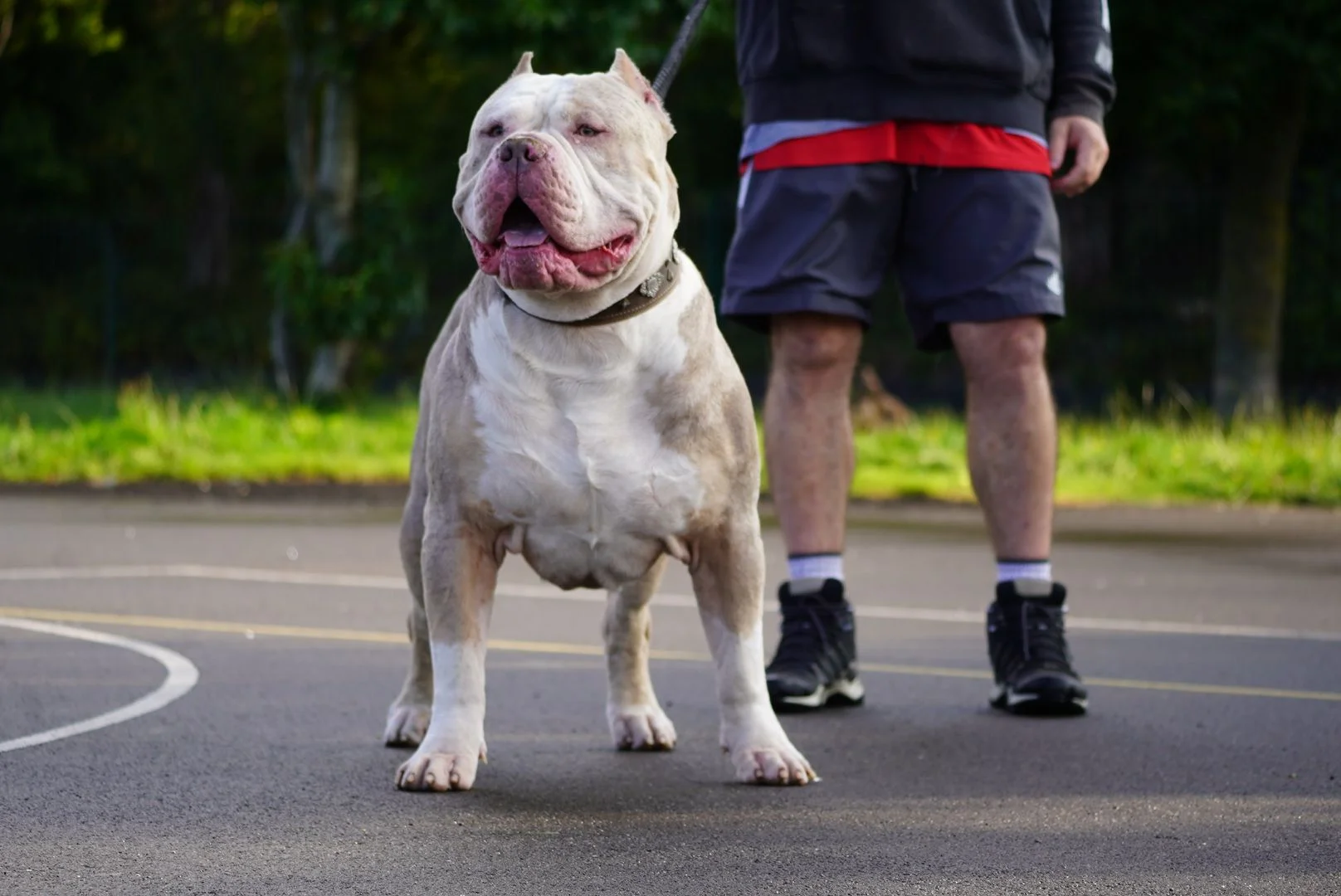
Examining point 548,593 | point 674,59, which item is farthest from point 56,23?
point 674,59

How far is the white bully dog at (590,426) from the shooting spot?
3977mm

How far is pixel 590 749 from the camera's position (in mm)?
4684

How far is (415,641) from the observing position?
185 inches

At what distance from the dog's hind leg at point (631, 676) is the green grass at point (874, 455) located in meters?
7.01

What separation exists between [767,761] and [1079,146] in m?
2.20

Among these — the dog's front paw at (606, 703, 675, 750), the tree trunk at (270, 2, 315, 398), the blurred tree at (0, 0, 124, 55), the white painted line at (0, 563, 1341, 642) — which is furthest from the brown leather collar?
the blurred tree at (0, 0, 124, 55)

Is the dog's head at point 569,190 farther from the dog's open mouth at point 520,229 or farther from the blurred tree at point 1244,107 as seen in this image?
the blurred tree at point 1244,107

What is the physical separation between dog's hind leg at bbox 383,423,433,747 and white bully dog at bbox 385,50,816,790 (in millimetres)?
224

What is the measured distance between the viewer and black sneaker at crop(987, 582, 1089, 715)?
16.9 feet

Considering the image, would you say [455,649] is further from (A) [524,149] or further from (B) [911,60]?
(B) [911,60]

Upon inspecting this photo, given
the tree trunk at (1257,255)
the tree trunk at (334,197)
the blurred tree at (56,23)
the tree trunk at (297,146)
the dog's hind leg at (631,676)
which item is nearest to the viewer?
the dog's hind leg at (631,676)

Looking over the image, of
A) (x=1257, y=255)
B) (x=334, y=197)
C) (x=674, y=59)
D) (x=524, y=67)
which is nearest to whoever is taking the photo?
(x=524, y=67)

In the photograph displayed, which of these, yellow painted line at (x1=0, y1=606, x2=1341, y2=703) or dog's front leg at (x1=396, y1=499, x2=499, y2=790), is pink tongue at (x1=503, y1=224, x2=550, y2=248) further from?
yellow painted line at (x1=0, y1=606, x2=1341, y2=703)

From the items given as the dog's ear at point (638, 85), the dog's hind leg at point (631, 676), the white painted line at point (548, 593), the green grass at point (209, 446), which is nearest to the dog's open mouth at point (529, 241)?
the dog's ear at point (638, 85)
